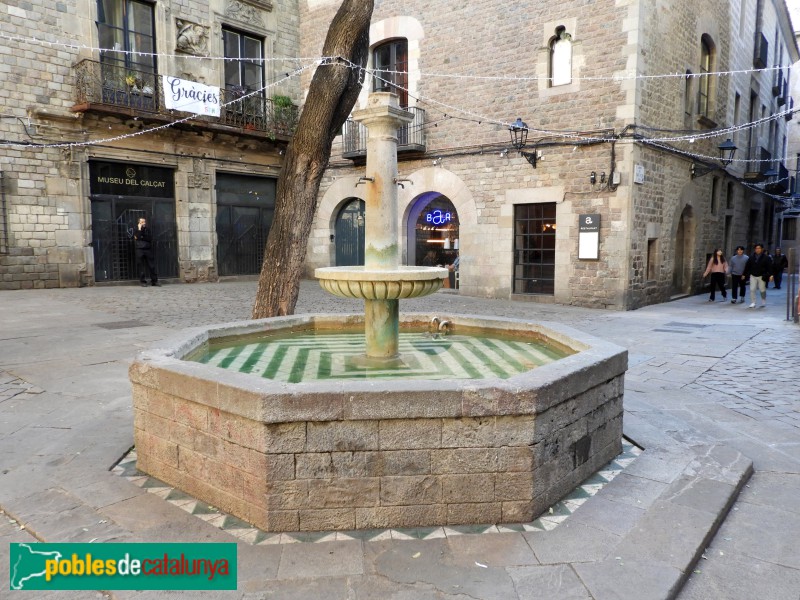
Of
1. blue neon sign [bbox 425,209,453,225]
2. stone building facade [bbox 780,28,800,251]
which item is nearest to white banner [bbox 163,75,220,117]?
blue neon sign [bbox 425,209,453,225]

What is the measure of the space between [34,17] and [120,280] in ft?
20.2

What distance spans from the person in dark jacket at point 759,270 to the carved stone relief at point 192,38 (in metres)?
14.5

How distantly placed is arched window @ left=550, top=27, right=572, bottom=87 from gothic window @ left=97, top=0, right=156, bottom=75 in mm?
9422

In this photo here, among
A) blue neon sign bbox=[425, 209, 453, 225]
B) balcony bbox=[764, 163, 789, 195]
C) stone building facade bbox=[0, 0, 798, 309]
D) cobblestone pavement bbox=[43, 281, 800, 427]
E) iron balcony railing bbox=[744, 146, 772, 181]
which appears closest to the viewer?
cobblestone pavement bbox=[43, 281, 800, 427]

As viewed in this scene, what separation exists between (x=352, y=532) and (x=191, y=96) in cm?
1426

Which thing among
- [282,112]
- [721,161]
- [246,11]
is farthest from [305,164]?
[721,161]

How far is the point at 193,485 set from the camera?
11.0 ft

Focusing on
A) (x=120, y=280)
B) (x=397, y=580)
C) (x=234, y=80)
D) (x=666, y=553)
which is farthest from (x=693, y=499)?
(x=234, y=80)

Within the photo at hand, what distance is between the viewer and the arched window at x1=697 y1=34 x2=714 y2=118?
14735 millimetres

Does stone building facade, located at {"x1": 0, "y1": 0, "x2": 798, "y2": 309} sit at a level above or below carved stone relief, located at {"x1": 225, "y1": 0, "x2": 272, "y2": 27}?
below

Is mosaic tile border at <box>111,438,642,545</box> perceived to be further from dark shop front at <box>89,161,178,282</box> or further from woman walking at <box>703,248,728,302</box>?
dark shop front at <box>89,161,178,282</box>

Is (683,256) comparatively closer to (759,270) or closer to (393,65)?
(759,270)

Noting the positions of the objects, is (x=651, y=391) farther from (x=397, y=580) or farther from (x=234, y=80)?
(x=234, y=80)

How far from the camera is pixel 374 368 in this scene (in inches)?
178
